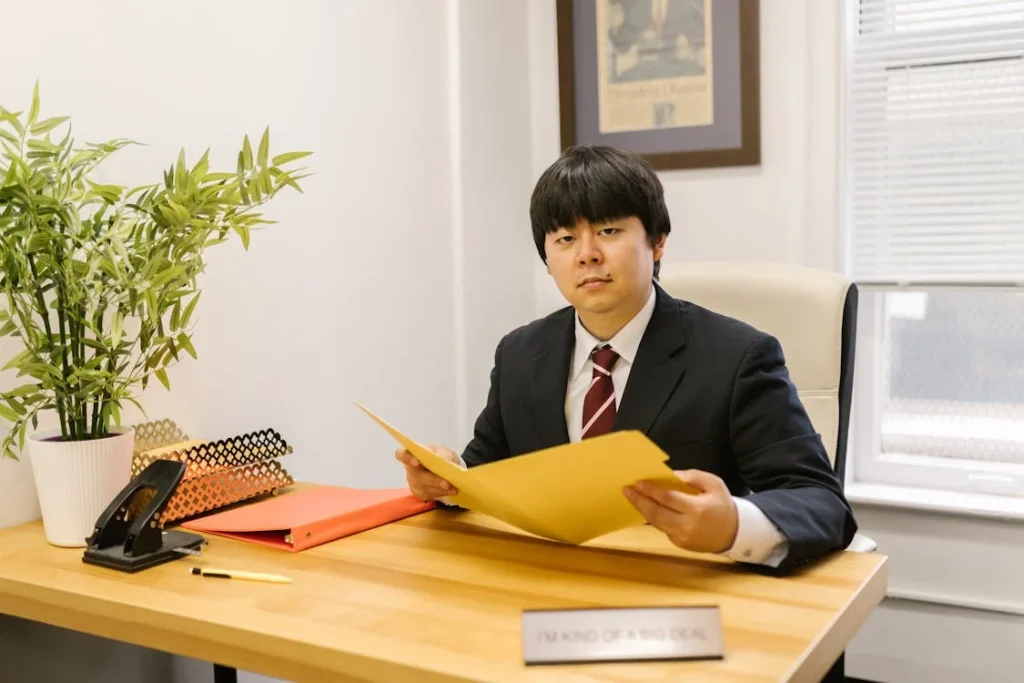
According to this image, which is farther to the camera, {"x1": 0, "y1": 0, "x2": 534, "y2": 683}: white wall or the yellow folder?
{"x1": 0, "y1": 0, "x2": 534, "y2": 683}: white wall

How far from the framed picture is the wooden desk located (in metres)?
1.48

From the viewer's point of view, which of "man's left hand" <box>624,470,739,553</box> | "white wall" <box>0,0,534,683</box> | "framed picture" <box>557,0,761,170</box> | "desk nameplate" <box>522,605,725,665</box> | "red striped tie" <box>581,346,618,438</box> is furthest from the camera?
"framed picture" <box>557,0,761,170</box>

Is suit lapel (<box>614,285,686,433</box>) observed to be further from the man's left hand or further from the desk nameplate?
the desk nameplate

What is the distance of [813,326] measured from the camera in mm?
1772

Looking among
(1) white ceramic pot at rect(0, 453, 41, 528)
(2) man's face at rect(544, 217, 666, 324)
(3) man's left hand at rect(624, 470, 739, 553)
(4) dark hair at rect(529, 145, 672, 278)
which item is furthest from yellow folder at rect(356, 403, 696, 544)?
(1) white ceramic pot at rect(0, 453, 41, 528)

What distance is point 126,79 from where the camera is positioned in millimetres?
1547

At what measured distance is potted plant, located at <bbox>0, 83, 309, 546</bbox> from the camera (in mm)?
1200

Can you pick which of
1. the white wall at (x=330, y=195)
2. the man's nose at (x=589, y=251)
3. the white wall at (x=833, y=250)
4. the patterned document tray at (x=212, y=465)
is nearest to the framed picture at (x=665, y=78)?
the white wall at (x=833, y=250)

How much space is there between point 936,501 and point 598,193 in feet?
4.52

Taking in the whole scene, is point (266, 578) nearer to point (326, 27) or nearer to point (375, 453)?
point (375, 453)

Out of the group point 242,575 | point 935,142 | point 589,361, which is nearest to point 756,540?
point 589,361

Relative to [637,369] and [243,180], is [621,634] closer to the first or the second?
[637,369]

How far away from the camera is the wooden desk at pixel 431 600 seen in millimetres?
841

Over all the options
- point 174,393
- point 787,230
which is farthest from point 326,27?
point 787,230
